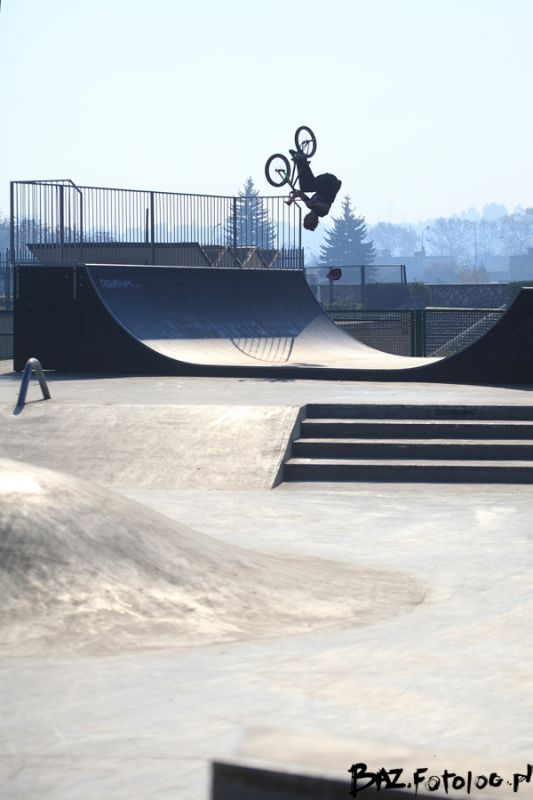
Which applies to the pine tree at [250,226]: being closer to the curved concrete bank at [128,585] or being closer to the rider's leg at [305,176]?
the rider's leg at [305,176]

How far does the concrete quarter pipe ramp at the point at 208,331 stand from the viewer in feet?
54.7

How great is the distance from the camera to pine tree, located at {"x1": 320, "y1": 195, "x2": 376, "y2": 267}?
172125 millimetres

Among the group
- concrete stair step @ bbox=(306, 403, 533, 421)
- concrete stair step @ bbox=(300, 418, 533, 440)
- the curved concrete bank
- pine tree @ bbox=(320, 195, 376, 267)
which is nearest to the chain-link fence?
concrete stair step @ bbox=(306, 403, 533, 421)

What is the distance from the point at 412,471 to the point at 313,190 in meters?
11.8

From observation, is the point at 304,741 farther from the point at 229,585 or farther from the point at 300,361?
the point at 300,361

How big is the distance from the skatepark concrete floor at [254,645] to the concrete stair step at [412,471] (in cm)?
167

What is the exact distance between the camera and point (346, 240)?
6806 inches

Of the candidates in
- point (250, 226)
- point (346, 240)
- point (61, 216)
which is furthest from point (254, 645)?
point (346, 240)

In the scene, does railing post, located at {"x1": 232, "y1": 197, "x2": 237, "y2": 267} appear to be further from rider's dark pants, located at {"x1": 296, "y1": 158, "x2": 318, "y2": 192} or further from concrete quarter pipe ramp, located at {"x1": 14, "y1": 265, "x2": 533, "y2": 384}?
rider's dark pants, located at {"x1": 296, "y1": 158, "x2": 318, "y2": 192}

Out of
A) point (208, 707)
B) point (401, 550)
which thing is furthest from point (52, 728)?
point (401, 550)

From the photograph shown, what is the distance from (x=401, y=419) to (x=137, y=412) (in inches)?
118

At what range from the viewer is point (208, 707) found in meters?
4.75

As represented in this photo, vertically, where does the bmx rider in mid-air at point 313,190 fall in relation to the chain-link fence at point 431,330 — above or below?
above

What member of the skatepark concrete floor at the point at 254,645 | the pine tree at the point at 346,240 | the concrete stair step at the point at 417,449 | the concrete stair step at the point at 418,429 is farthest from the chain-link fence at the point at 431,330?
the pine tree at the point at 346,240
